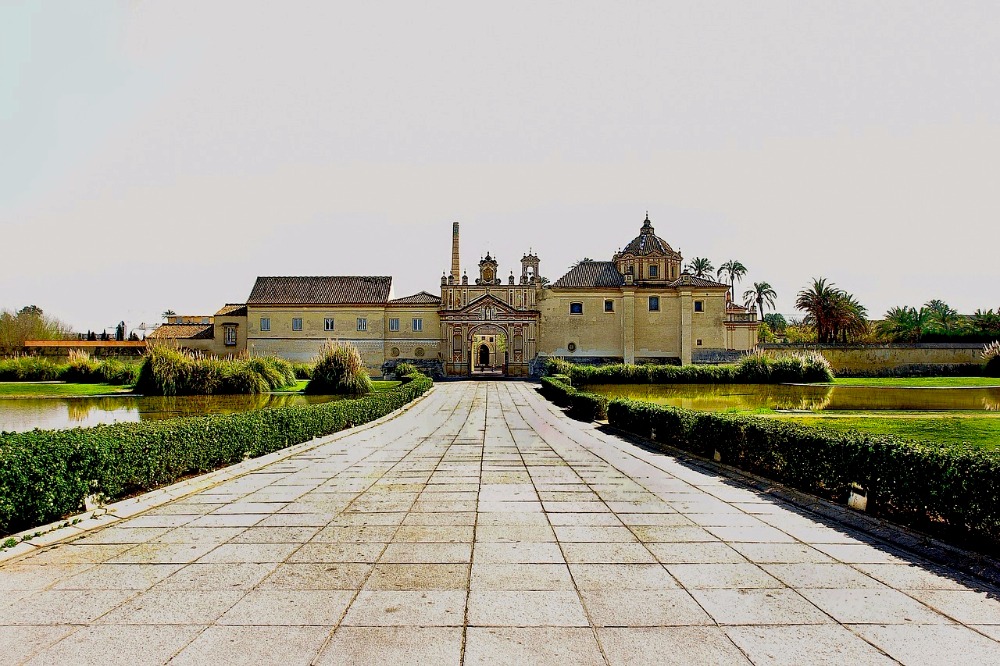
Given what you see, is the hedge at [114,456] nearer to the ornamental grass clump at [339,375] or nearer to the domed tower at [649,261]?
the ornamental grass clump at [339,375]

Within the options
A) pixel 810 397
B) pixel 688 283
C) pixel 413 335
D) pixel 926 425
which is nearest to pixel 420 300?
pixel 413 335

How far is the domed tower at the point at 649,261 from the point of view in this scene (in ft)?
149

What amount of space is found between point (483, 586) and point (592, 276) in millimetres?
42255

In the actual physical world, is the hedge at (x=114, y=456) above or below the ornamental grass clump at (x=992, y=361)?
below

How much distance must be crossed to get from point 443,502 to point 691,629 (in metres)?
3.84

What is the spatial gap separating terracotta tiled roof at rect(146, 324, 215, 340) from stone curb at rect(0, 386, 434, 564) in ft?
127

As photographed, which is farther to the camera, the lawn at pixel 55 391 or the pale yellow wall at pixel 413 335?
the pale yellow wall at pixel 413 335

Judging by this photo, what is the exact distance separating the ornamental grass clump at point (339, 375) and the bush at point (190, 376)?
8.31 feet

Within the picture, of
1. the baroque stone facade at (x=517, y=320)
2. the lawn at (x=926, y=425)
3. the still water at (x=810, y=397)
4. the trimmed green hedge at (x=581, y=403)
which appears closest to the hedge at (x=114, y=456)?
the trimmed green hedge at (x=581, y=403)

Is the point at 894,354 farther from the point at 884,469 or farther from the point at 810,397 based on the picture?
the point at 884,469

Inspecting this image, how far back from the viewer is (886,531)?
6.13 meters

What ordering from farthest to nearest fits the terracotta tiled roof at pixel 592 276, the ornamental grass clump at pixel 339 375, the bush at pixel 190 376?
the terracotta tiled roof at pixel 592 276
the ornamental grass clump at pixel 339 375
the bush at pixel 190 376

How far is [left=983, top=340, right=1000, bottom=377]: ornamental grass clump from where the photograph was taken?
128 feet

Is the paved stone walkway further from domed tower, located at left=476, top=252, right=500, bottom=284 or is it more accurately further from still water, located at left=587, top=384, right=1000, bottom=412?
domed tower, located at left=476, top=252, right=500, bottom=284
